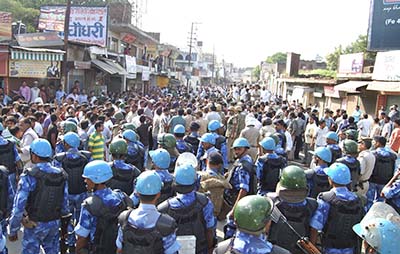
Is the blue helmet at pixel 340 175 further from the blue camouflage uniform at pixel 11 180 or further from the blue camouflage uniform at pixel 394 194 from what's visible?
the blue camouflage uniform at pixel 11 180

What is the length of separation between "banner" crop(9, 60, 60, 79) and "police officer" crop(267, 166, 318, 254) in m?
13.5

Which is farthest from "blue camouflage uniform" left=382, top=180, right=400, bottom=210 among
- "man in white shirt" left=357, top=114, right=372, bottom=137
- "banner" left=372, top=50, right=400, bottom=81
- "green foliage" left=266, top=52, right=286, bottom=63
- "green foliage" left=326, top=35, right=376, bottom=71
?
"green foliage" left=266, top=52, right=286, bottom=63

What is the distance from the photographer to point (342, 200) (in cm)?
416

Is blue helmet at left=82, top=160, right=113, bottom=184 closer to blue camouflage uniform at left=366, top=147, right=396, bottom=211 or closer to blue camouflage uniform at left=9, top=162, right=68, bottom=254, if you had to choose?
blue camouflage uniform at left=9, top=162, right=68, bottom=254

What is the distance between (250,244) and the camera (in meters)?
2.74

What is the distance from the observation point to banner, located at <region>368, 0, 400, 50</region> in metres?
19.2

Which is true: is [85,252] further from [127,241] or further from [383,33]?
[383,33]

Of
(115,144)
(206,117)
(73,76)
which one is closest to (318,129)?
(206,117)

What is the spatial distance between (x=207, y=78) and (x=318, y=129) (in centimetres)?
7115

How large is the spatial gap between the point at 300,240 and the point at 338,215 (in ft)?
3.06

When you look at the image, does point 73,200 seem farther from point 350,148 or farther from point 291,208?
point 350,148

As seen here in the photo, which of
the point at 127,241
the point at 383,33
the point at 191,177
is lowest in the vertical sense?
the point at 127,241

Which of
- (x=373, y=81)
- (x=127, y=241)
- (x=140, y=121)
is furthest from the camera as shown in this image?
(x=373, y=81)

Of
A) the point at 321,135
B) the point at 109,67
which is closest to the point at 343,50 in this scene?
the point at 109,67
